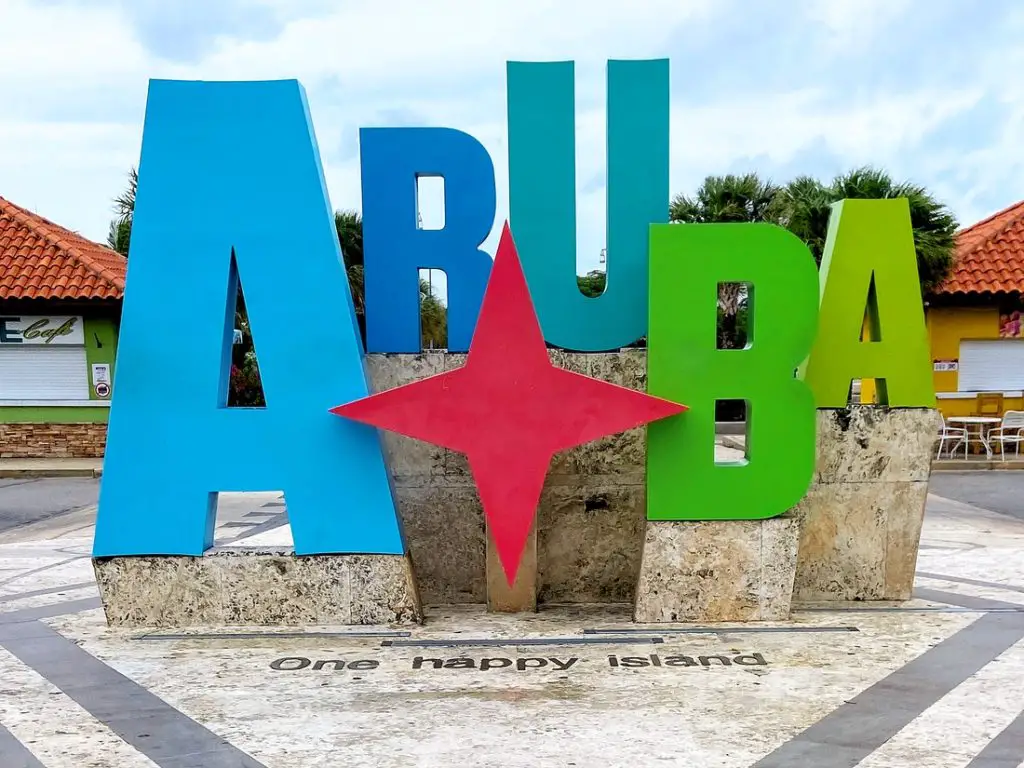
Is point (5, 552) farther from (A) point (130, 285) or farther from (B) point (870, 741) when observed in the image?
(B) point (870, 741)

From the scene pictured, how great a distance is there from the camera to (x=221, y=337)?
620 cm

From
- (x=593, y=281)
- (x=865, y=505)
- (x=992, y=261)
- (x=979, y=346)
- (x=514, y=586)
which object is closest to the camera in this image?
(x=514, y=586)

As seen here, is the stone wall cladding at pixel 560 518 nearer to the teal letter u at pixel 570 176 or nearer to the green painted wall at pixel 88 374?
the teal letter u at pixel 570 176

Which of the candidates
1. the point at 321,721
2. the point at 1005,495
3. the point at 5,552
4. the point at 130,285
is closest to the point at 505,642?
the point at 321,721

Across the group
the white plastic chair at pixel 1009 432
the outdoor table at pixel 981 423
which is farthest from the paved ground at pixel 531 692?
the white plastic chair at pixel 1009 432

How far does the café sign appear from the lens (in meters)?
17.9

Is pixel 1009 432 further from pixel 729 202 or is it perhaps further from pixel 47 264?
pixel 47 264

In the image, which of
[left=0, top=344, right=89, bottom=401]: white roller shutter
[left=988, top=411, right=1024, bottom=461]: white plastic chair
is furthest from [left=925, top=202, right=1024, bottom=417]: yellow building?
[left=0, top=344, right=89, bottom=401]: white roller shutter

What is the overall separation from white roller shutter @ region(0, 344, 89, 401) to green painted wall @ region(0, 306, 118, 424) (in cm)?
21

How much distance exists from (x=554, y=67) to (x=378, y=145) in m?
1.41

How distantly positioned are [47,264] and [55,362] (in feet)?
6.77

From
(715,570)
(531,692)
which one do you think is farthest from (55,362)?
(531,692)

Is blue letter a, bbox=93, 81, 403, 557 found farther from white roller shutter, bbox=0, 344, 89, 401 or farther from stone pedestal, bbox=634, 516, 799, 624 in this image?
white roller shutter, bbox=0, 344, 89, 401

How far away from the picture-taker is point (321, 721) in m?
4.54
